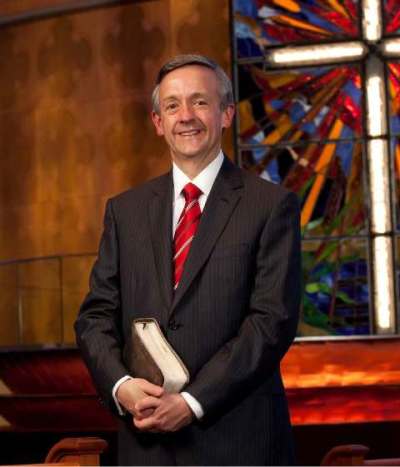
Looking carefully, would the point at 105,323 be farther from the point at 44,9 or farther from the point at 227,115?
the point at 44,9

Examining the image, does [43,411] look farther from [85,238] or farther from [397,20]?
[397,20]

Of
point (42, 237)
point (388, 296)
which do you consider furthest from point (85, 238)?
point (388, 296)

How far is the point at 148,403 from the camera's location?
2285 millimetres

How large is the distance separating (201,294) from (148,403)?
1.09 ft

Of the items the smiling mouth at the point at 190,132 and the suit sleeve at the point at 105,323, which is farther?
the smiling mouth at the point at 190,132

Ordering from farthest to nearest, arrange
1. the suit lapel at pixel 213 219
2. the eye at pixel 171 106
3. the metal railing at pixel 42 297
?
the metal railing at pixel 42 297 → the eye at pixel 171 106 → the suit lapel at pixel 213 219

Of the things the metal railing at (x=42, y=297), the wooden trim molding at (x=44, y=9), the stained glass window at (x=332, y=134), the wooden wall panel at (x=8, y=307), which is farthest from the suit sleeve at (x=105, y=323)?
the wooden trim molding at (x=44, y=9)

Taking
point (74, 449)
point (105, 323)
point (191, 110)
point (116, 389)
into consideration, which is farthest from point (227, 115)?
point (74, 449)

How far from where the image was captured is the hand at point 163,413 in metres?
2.29

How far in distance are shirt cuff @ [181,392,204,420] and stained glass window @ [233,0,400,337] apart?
394 inches

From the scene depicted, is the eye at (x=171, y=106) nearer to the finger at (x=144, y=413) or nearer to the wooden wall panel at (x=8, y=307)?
the finger at (x=144, y=413)

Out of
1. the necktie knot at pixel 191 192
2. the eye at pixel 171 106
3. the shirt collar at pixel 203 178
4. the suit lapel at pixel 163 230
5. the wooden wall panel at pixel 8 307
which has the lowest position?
the wooden wall panel at pixel 8 307

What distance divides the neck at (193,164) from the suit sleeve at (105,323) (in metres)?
0.23

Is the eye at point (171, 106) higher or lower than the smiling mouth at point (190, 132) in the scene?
higher
